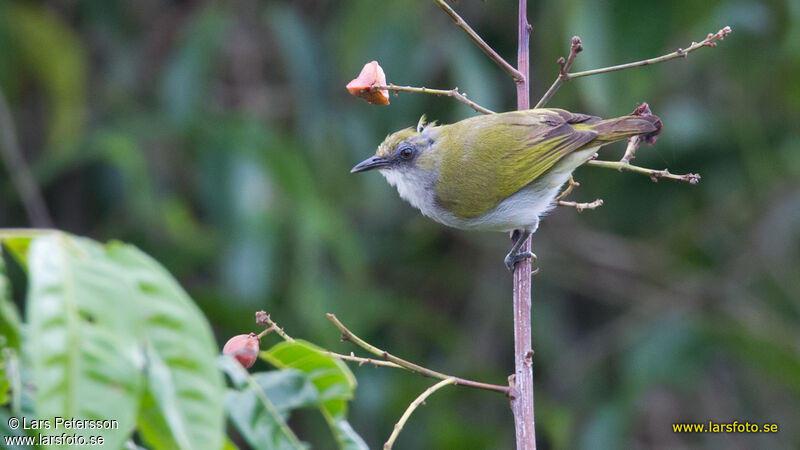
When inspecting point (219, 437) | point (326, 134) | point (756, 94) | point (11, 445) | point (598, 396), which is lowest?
point (11, 445)

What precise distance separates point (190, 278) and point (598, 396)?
2.83m

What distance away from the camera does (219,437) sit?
3.60 ft

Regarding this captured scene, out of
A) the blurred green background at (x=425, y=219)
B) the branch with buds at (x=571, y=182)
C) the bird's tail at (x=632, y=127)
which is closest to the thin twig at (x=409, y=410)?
the branch with buds at (x=571, y=182)

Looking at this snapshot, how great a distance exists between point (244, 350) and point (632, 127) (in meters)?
1.74

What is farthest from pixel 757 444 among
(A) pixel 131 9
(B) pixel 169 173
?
(A) pixel 131 9

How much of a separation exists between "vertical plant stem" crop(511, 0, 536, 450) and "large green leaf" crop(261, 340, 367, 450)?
1.60 ft

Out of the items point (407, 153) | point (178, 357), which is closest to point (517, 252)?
point (407, 153)

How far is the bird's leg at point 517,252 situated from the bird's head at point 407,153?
1.52 ft

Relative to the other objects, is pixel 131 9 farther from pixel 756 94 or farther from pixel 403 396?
pixel 756 94

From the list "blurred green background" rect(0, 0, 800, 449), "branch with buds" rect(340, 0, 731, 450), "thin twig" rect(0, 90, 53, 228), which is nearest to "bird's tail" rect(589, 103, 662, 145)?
"branch with buds" rect(340, 0, 731, 450)

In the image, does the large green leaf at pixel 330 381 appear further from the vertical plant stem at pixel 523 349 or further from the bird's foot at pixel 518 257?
the bird's foot at pixel 518 257

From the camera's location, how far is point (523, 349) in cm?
197

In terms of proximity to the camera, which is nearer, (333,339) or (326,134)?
(333,339)

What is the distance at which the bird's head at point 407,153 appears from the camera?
11.3ft
